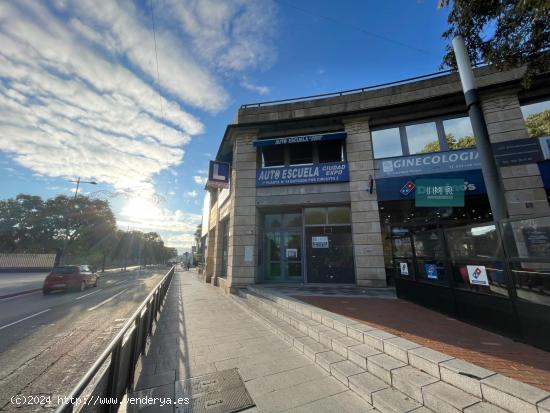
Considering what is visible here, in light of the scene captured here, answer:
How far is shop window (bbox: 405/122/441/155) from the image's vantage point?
11125 mm

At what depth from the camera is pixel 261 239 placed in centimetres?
1269

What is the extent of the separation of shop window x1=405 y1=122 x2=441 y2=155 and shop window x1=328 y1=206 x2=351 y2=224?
13.4ft

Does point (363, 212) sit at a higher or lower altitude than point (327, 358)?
higher

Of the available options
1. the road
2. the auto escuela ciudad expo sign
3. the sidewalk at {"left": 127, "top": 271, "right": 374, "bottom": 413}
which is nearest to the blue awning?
the auto escuela ciudad expo sign

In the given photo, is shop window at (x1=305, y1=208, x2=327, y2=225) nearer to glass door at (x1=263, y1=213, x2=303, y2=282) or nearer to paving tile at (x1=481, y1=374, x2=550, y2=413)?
glass door at (x1=263, y1=213, x2=303, y2=282)

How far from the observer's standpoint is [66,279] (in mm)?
14156

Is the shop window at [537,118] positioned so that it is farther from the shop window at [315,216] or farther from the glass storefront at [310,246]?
the shop window at [315,216]

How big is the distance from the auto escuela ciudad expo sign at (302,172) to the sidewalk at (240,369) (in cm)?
724

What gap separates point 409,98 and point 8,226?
53643mm

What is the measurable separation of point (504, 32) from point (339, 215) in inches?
318

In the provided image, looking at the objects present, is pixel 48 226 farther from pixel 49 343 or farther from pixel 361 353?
pixel 361 353

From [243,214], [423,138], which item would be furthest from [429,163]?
[243,214]

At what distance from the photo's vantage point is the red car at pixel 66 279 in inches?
540

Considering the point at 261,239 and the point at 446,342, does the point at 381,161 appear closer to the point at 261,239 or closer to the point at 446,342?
the point at 261,239
